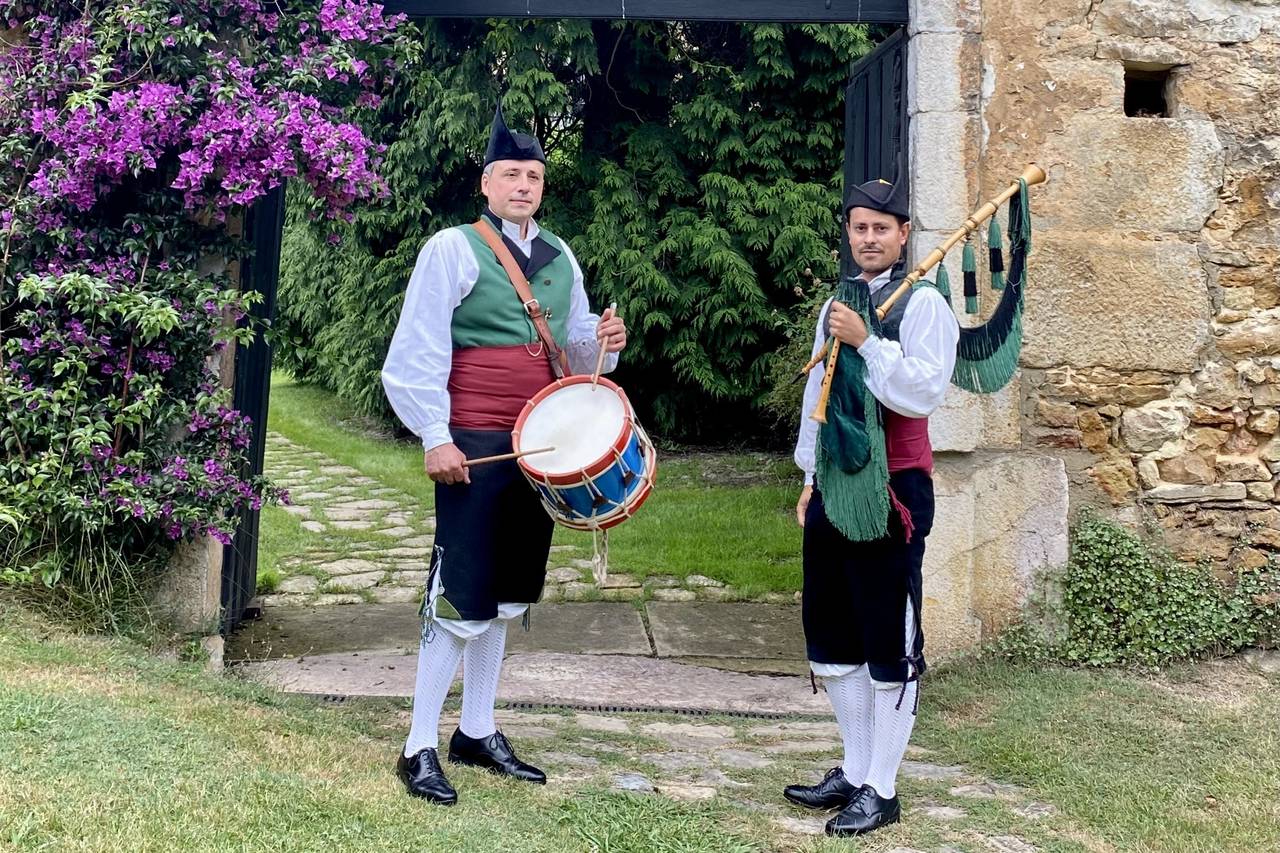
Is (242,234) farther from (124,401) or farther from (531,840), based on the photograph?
(531,840)

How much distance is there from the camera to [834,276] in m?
9.85

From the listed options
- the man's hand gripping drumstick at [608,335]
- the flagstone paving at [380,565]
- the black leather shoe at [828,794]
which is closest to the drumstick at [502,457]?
the man's hand gripping drumstick at [608,335]

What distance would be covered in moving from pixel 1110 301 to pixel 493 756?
2824 mm

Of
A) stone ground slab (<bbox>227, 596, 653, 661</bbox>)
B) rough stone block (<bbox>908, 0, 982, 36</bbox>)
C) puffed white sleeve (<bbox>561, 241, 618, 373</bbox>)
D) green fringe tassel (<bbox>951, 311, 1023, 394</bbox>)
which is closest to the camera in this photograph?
green fringe tassel (<bbox>951, 311, 1023, 394</bbox>)

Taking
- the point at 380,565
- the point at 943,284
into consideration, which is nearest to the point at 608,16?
the point at 943,284

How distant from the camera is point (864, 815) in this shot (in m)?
3.13

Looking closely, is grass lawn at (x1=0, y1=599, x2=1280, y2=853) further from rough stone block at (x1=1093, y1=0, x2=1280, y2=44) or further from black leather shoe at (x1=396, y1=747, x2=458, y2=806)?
rough stone block at (x1=1093, y1=0, x2=1280, y2=44)

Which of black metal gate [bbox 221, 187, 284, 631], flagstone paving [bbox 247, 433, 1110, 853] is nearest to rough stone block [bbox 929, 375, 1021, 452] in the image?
flagstone paving [bbox 247, 433, 1110, 853]

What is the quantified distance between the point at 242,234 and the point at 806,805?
9.19 feet

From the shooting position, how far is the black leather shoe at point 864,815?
122 inches

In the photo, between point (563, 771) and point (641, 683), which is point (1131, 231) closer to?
point (641, 683)

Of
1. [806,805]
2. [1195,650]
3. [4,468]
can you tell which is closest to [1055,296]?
[1195,650]

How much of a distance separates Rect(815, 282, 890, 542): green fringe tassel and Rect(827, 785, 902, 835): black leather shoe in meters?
0.70

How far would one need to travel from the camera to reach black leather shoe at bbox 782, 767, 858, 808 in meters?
3.30
